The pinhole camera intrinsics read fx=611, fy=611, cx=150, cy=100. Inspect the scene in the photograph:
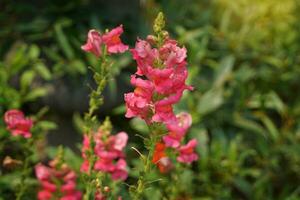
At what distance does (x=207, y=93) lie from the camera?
121 inches

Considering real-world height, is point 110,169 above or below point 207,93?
below

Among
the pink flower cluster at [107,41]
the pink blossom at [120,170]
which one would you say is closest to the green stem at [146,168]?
the pink flower cluster at [107,41]

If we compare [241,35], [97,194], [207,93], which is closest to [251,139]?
[207,93]

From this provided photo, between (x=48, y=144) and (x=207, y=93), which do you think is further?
(x=48, y=144)

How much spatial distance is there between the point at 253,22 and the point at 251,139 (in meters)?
0.85

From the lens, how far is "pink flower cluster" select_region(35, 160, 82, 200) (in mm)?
1906

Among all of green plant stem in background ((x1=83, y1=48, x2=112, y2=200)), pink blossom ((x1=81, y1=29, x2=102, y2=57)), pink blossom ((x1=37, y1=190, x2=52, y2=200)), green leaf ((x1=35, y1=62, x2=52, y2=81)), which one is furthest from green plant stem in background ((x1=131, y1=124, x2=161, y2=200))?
green leaf ((x1=35, y1=62, x2=52, y2=81))

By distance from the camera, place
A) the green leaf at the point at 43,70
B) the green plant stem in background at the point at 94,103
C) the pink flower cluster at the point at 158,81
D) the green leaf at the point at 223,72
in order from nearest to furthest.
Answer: the pink flower cluster at the point at 158,81
the green plant stem in background at the point at 94,103
the green leaf at the point at 43,70
the green leaf at the point at 223,72

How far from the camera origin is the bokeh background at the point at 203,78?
299 cm

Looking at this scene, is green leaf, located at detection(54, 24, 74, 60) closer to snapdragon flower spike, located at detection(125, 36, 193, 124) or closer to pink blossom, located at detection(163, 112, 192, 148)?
pink blossom, located at detection(163, 112, 192, 148)

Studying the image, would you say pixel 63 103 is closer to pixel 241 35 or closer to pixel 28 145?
pixel 241 35

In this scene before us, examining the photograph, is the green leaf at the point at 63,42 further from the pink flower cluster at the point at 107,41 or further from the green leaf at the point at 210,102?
the pink flower cluster at the point at 107,41

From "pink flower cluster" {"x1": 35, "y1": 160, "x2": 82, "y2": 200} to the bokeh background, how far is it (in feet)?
2.78

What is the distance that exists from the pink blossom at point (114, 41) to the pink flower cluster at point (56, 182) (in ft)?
1.55
